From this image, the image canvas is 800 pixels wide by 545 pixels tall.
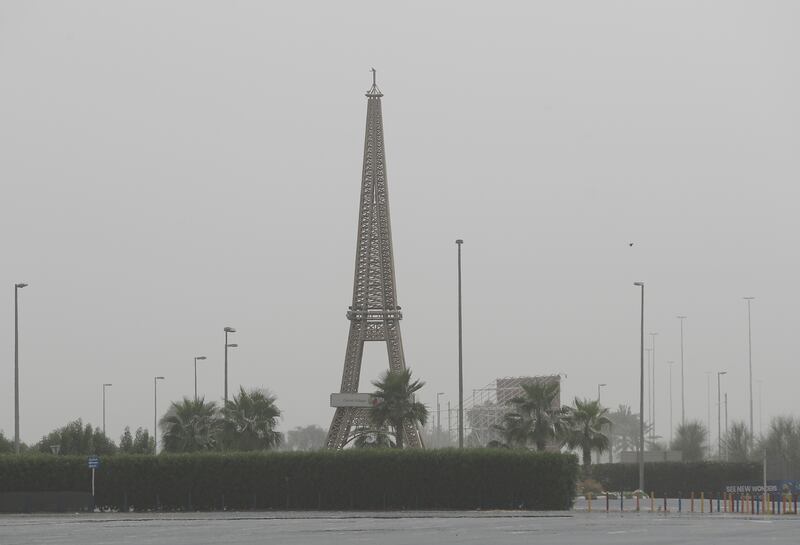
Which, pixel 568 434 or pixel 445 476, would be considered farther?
pixel 568 434

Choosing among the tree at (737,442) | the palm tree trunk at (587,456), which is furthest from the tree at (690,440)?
the palm tree trunk at (587,456)

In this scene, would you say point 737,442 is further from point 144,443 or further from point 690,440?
point 144,443

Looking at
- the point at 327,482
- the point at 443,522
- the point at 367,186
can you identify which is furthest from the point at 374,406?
the point at 367,186

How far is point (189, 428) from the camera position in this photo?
3095 inches

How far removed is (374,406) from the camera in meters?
74.8

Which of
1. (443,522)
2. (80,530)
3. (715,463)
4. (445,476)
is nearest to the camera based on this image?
(80,530)

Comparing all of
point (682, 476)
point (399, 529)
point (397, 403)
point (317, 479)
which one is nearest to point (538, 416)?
point (397, 403)

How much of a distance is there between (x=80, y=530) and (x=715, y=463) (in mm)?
60227

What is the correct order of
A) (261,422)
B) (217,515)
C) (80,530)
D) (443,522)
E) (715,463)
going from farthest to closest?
(715,463) → (261,422) → (217,515) → (443,522) → (80,530)

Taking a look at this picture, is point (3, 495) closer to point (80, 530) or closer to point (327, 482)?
point (327, 482)

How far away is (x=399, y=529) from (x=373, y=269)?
86960 millimetres

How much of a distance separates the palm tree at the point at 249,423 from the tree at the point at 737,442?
201 feet

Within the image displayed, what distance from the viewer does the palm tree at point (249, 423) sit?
79188 millimetres

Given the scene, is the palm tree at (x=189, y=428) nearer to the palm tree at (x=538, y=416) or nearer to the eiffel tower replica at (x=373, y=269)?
the palm tree at (x=538, y=416)
